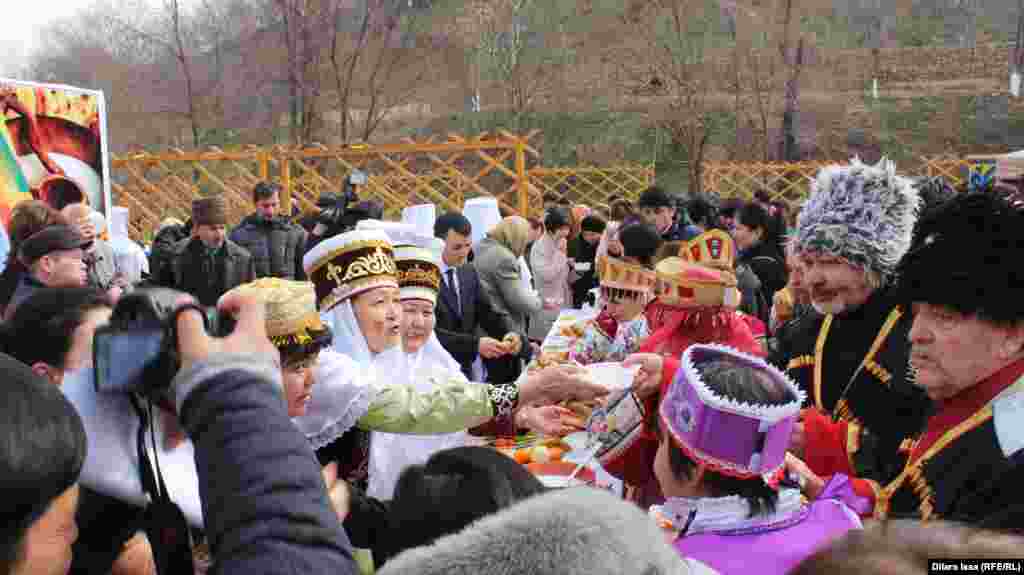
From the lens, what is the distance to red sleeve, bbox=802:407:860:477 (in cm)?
235

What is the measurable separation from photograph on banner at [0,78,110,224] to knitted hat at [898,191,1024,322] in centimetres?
653

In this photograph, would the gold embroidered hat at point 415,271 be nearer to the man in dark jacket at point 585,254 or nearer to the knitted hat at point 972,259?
the knitted hat at point 972,259

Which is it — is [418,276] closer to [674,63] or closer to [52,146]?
[52,146]

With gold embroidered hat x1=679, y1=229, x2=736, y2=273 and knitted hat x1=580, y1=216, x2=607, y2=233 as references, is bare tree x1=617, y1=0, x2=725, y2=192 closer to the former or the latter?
knitted hat x1=580, y1=216, x2=607, y2=233

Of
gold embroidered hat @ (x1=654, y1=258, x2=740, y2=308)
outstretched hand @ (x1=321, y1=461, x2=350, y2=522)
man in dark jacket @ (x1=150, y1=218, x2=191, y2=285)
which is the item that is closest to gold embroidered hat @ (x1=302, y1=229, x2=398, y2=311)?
outstretched hand @ (x1=321, y1=461, x2=350, y2=522)

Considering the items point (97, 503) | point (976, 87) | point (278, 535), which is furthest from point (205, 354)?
point (976, 87)

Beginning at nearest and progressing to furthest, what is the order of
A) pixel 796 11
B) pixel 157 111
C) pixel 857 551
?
pixel 857 551
pixel 157 111
pixel 796 11

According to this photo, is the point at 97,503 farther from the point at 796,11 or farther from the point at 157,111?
the point at 796,11

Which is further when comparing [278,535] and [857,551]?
[278,535]

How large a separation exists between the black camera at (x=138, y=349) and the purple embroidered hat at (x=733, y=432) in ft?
3.45

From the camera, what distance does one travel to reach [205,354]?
1004 mm

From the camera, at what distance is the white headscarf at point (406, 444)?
7.86ft

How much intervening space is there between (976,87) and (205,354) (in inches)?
1334

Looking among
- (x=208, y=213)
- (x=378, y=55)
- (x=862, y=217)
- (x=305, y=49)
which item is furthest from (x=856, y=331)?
(x=378, y=55)
